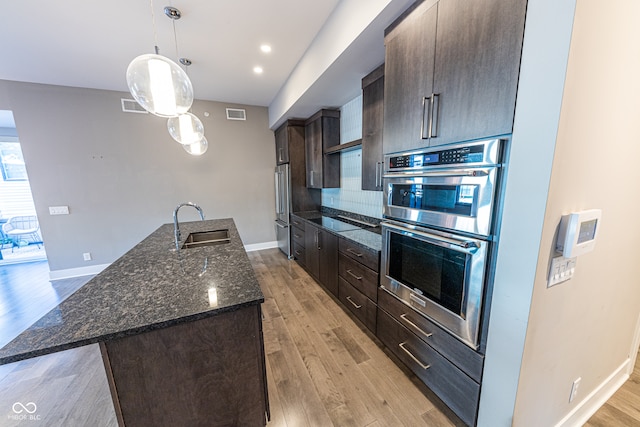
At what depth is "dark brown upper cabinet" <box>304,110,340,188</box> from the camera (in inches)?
136

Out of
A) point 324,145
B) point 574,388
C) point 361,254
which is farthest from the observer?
point 324,145

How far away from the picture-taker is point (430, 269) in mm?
1437

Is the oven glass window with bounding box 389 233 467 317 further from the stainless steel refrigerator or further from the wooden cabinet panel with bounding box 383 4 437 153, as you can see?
the stainless steel refrigerator

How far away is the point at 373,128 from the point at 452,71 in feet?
3.69

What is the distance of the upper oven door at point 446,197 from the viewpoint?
3.62 ft

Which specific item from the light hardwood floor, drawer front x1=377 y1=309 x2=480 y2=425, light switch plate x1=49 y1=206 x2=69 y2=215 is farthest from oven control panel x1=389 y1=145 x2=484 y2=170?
light switch plate x1=49 y1=206 x2=69 y2=215

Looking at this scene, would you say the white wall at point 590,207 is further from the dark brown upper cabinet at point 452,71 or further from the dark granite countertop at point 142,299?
the dark granite countertop at point 142,299

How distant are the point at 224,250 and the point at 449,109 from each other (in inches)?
71.2

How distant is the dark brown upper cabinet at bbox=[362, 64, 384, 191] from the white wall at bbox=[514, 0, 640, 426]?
53.3 inches

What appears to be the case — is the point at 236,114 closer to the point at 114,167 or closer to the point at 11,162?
the point at 114,167

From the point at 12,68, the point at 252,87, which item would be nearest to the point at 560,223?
the point at 252,87

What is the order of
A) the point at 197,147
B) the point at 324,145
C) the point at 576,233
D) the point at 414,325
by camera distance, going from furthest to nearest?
the point at 324,145, the point at 197,147, the point at 414,325, the point at 576,233

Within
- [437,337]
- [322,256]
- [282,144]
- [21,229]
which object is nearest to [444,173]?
[437,337]

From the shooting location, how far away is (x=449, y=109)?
4.04ft
